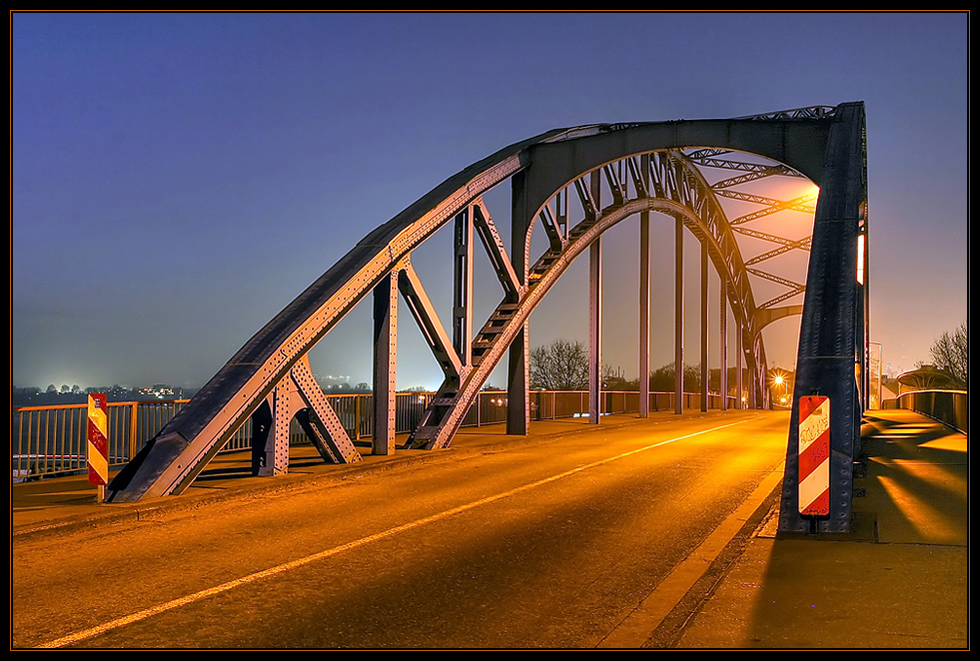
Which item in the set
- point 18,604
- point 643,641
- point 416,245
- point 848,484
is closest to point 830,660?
point 643,641

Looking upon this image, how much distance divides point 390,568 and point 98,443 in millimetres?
4906

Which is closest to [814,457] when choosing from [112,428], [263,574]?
[263,574]

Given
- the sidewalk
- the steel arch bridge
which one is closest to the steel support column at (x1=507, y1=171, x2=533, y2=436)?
the steel arch bridge

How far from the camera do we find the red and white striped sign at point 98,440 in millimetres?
9969

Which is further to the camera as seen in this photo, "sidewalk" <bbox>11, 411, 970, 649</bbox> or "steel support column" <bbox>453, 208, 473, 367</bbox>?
"steel support column" <bbox>453, 208, 473, 367</bbox>

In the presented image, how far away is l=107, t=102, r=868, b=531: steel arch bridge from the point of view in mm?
10000

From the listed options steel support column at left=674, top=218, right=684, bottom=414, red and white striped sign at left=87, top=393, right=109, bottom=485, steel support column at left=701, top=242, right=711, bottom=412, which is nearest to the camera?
red and white striped sign at left=87, top=393, right=109, bottom=485

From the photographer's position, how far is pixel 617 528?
9.16 m

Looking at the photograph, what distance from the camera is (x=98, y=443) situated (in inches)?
398

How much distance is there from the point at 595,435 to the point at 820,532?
15.8 m

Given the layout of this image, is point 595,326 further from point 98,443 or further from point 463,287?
point 98,443

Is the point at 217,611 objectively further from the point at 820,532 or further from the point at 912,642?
the point at 820,532

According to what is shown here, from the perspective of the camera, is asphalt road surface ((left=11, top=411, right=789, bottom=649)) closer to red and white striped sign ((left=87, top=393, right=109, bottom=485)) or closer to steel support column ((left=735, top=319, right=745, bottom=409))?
red and white striped sign ((left=87, top=393, right=109, bottom=485))

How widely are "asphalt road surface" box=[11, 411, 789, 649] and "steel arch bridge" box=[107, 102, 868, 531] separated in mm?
1293
